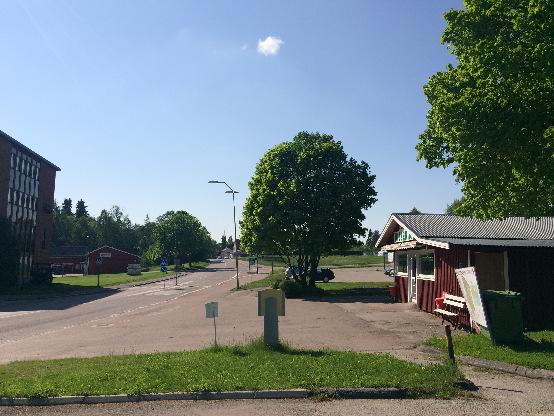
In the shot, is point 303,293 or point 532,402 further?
point 303,293

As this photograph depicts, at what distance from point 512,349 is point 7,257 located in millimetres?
37955

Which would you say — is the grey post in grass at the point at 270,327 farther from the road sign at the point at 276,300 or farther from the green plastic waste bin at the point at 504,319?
the green plastic waste bin at the point at 504,319

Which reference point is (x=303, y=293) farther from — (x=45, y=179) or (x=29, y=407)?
(x=45, y=179)

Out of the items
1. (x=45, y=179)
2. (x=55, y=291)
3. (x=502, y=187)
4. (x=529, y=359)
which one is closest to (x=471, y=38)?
(x=502, y=187)

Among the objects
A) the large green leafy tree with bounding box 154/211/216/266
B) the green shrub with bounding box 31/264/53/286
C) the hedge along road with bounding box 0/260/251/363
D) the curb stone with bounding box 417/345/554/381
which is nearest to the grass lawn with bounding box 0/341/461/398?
the curb stone with bounding box 417/345/554/381

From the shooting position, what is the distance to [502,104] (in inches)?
504

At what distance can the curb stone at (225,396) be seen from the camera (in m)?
7.92

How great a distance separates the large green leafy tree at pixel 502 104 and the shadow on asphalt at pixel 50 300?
2260cm

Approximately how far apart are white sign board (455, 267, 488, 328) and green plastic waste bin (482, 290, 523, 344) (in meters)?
0.15

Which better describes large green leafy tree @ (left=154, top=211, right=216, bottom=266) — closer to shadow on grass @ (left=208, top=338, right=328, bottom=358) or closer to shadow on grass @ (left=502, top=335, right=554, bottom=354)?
shadow on grass @ (left=208, top=338, right=328, bottom=358)

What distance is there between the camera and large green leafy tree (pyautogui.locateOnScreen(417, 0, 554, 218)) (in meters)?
12.9

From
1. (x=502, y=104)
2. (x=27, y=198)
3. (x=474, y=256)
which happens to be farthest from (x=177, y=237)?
(x=502, y=104)

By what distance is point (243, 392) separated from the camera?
8109 millimetres

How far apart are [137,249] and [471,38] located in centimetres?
13393
